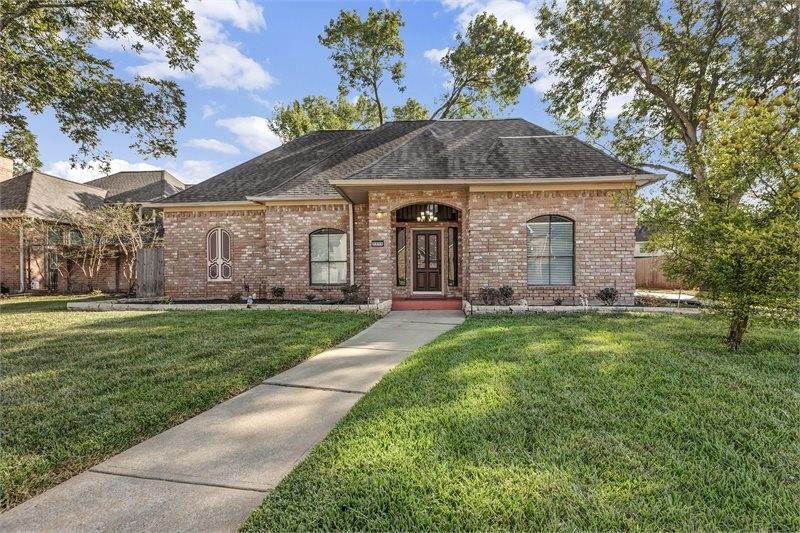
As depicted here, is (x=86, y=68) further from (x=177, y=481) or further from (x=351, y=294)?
(x=177, y=481)

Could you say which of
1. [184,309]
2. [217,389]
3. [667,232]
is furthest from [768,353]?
[184,309]

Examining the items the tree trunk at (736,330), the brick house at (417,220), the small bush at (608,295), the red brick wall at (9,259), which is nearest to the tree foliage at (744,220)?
the tree trunk at (736,330)

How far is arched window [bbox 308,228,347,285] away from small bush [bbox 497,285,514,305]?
469cm

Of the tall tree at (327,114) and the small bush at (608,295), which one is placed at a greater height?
the tall tree at (327,114)

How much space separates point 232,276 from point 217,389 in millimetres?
9056

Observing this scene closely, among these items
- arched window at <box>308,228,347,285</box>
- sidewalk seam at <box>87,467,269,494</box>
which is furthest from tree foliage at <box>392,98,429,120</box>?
sidewalk seam at <box>87,467,269,494</box>

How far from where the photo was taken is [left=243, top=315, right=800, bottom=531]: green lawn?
1950 mm

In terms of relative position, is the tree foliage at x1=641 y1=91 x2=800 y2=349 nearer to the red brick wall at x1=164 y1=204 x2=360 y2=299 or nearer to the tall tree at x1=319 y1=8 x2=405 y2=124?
the red brick wall at x1=164 y1=204 x2=360 y2=299

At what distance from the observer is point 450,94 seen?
21.8 m

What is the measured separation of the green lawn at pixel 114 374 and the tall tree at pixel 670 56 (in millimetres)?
13093

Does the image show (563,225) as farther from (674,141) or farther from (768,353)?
(674,141)

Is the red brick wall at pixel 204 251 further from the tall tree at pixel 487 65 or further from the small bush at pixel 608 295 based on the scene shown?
the tall tree at pixel 487 65

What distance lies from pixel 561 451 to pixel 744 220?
15.5ft

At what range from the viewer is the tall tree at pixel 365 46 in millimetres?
20234
